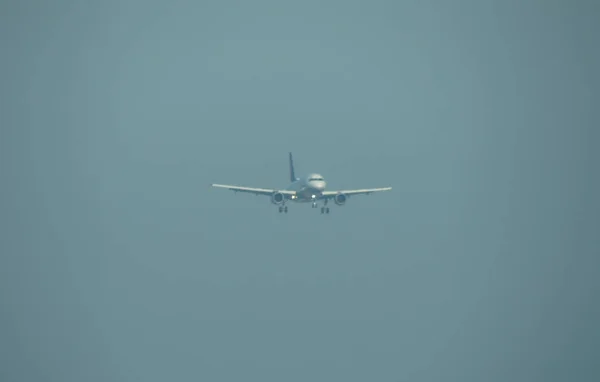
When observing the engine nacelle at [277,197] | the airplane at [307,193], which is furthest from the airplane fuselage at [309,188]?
the engine nacelle at [277,197]

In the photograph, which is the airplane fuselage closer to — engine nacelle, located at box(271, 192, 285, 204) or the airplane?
the airplane

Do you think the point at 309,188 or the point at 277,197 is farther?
the point at 277,197

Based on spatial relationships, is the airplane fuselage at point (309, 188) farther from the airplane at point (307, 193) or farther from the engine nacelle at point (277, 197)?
the engine nacelle at point (277, 197)

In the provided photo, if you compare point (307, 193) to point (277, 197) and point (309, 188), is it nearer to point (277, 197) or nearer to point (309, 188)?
point (309, 188)

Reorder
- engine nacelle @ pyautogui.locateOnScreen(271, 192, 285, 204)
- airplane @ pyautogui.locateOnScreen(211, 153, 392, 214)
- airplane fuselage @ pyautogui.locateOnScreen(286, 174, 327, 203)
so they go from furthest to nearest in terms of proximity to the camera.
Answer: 1. engine nacelle @ pyautogui.locateOnScreen(271, 192, 285, 204)
2. airplane @ pyautogui.locateOnScreen(211, 153, 392, 214)
3. airplane fuselage @ pyautogui.locateOnScreen(286, 174, 327, 203)

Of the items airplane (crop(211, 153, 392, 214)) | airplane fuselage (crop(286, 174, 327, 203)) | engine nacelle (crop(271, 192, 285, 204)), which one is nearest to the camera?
airplane fuselage (crop(286, 174, 327, 203))

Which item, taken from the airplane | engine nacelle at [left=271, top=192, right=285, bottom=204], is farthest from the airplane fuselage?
engine nacelle at [left=271, top=192, right=285, bottom=204]

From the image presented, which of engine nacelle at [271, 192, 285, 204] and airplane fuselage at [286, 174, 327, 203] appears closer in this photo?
airplane fuselage at [286, 174, 327, 203]

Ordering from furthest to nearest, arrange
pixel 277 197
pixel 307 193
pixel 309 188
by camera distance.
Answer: pixel 277 197 < pixel 307 193 < pixel 309 188

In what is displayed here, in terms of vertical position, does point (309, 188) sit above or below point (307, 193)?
above

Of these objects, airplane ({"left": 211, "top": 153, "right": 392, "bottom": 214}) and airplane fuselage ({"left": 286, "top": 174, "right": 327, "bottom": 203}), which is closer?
airplane fuselage ({"left": 286, "top": 174, "right": 327, "bottom": 203})

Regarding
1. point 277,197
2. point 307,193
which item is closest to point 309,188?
point 307,193

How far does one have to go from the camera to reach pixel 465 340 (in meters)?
181

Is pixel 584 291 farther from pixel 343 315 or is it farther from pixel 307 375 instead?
pixel 307 375
